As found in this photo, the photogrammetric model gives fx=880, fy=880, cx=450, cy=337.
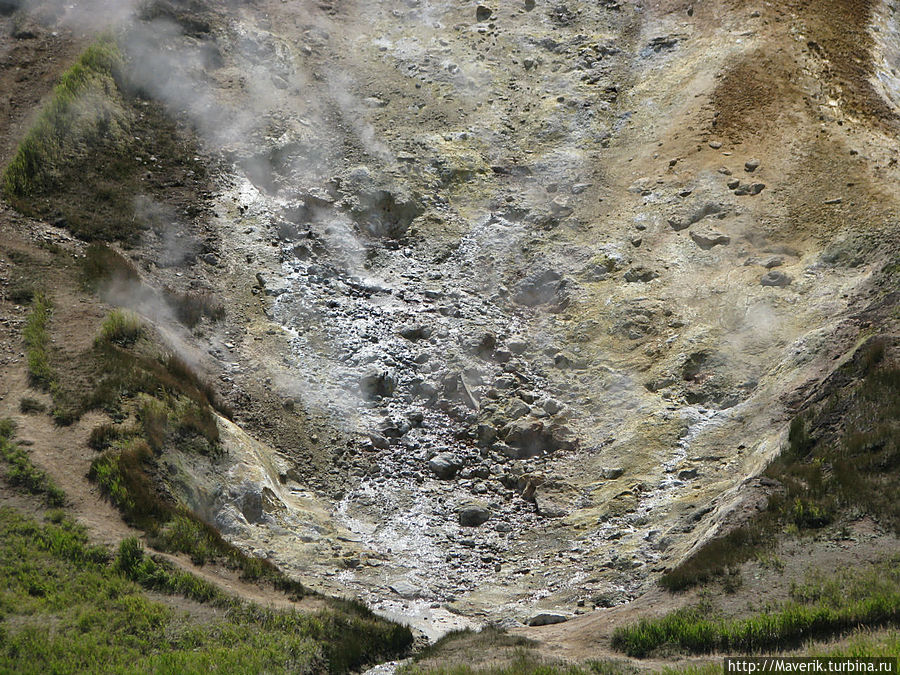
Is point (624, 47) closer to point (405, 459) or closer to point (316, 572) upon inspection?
point (405, 459)

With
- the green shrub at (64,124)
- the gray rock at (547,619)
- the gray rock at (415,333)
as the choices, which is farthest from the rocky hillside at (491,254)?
the gray rock at (547,619)

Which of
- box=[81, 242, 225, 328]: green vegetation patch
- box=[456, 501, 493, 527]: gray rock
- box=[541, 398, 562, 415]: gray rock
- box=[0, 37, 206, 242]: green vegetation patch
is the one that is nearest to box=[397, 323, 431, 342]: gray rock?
box=[541, 398, 562, 415]: gray rock

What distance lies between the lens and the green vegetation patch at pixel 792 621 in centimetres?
1221

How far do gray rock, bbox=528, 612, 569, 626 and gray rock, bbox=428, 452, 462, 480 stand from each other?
557 cm

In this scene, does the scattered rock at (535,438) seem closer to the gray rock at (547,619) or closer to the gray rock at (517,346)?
the gray rock at (517,346)

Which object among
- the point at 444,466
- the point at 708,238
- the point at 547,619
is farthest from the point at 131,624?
the point at 708,238

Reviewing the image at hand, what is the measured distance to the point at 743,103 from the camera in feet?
89.2

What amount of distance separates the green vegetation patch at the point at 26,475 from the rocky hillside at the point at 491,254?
2.08m

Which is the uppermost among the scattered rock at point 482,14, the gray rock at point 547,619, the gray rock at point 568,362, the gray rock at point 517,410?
the scattered rock at point 482,14

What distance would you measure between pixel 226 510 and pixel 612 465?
8.70 m

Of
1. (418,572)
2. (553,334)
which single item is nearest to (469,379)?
(553,334)

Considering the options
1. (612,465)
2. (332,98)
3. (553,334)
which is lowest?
(612,465)

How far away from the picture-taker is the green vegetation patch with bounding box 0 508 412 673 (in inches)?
501

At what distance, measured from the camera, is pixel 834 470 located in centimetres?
1591
